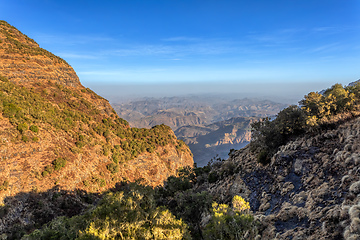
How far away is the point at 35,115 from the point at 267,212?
5180cm

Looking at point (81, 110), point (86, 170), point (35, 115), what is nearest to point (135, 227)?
point (86, 170)

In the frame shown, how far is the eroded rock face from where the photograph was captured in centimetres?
1138

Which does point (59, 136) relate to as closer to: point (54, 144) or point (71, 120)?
point (54, 144)

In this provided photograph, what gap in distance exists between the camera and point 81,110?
6172 centimetres

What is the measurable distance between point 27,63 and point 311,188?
80437 millimetres

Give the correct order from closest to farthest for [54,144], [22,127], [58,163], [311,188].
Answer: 1. [311,188]
2. [22,127]
3. [58,163]
4. [54,144]

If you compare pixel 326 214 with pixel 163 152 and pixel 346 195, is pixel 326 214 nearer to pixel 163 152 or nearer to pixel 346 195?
pixel 346 195

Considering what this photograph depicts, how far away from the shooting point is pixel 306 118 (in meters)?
22.9

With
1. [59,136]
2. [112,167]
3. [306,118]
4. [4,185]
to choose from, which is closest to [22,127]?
Answer: [59,136]

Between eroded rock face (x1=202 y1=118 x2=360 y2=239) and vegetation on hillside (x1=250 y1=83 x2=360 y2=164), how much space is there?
1.80 meters

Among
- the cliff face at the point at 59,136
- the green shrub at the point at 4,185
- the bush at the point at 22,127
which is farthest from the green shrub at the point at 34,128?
the green shrub at the point at 4,185

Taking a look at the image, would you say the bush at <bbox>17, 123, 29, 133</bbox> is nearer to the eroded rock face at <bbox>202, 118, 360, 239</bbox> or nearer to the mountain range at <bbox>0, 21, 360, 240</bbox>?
the mountain range at <bbox>0, 21, 360, 240</bbox>

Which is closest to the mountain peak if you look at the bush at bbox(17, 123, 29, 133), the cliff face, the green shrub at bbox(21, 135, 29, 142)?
the cliff face

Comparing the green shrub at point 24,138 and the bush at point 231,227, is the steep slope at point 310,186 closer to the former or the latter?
the bush at point 231,227
